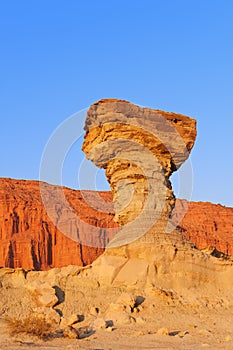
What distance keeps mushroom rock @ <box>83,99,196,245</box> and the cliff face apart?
55.6m

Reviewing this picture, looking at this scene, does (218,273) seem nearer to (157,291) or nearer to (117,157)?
(157,291)

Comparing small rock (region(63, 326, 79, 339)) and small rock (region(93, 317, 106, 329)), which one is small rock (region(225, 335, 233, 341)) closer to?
small rock (region(93, 317, 106, 329))

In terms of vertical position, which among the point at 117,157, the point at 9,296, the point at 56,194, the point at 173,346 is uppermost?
the point at 56,194

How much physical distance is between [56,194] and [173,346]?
3342 inches

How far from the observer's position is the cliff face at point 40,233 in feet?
272

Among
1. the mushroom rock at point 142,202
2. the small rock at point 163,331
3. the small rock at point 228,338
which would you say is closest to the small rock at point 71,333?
the small rock at point 163,331

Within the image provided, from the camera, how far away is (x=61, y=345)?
12.6m

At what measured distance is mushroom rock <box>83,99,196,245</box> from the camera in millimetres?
19156

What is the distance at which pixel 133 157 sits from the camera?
64.2 ft

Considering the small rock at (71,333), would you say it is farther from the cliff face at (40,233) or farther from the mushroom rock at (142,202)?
the cliff face at (40,233)

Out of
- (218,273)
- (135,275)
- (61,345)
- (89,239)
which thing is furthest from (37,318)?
(89,239)

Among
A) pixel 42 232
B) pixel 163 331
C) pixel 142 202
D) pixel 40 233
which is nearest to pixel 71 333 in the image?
pixel 163 331

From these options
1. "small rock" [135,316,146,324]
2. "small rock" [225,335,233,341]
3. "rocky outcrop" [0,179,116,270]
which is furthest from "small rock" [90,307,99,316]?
"rocky outcrop" [0,179,116,270]

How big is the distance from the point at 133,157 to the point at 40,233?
70022mm
